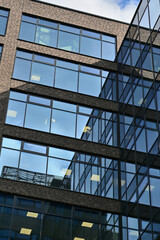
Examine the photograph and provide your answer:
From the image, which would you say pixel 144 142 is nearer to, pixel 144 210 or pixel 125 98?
pixel 144 210

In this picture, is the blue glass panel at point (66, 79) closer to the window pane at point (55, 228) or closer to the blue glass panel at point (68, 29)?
the blue glass panel at point (68, 29)

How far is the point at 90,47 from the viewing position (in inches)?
1342

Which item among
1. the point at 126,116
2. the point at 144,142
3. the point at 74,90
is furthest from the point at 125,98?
the point at 144,142

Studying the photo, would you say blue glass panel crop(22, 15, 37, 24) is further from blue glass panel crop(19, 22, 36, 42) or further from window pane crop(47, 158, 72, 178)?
window pane crop(47, 158, 72, 178)

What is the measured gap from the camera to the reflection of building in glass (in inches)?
965

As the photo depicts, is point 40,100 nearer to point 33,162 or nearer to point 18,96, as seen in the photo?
point 18,96

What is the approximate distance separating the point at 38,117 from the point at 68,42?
7.67m

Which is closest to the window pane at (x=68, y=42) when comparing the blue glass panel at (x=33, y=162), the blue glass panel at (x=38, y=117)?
the blue glass panel at (x=38, y=117)

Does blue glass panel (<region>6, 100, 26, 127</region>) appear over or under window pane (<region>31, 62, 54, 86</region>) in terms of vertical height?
under

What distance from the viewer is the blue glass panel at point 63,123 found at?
2903 cm

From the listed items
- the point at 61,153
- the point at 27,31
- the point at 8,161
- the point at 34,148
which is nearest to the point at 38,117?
the point at 34,148

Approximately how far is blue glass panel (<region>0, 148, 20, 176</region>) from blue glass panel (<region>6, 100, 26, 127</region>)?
216 cm

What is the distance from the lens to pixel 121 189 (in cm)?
2700

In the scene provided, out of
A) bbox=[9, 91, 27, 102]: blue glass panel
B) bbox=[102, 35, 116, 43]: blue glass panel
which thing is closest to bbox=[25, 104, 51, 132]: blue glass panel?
bbox=[9, 91, 27, 102]: blue glass panel
